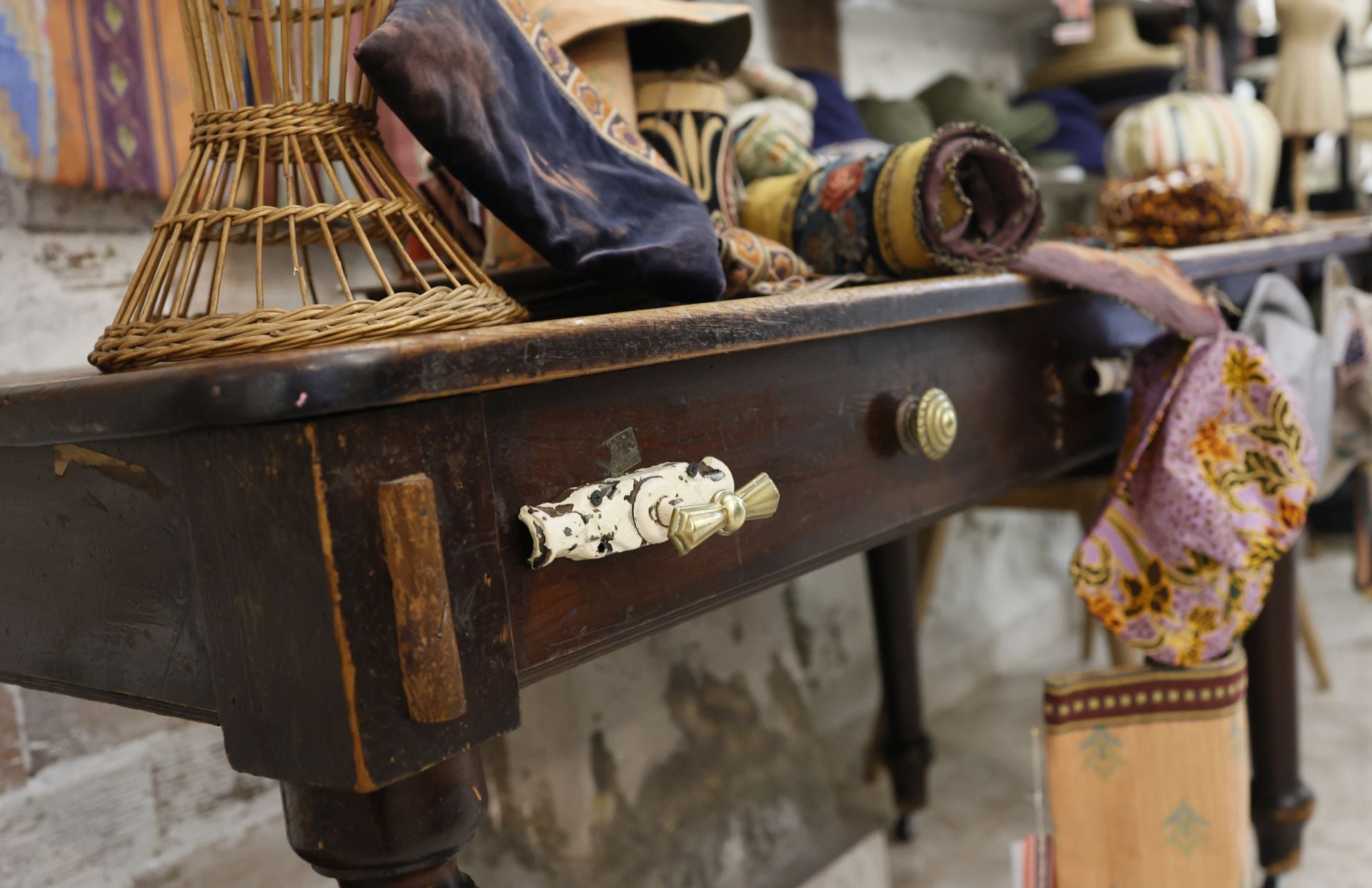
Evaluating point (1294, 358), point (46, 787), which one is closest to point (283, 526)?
point (46, 787)

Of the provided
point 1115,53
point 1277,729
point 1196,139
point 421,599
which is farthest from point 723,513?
point 1115,53

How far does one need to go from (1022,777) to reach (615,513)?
55.0 inches

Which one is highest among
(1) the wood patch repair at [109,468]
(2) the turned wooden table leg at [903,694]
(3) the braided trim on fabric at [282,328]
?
(3) the braided trim on fabric at [282,328]

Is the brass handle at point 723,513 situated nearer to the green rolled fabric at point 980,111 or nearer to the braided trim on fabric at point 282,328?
the braided trim on fabric at point 282,328

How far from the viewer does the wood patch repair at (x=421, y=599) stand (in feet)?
1.35

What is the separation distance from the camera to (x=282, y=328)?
474 millimetres

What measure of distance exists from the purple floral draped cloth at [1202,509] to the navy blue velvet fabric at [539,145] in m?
0.45

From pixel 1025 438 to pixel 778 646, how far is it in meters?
0.75

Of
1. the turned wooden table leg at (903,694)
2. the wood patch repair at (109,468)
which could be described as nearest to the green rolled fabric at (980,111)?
the turned wooden table leg at (903,694)

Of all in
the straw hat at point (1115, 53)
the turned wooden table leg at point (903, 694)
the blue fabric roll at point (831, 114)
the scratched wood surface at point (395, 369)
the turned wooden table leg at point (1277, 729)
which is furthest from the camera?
the straw hat at point (1115, 53)

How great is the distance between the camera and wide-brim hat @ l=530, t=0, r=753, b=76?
2.44 ft

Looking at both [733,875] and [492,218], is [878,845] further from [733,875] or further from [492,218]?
[492,218]

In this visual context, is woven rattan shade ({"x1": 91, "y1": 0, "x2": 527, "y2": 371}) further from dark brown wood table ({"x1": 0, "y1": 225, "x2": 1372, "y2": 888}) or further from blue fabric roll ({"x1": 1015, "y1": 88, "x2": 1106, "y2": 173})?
blue fabric roll ({"x1": 1015, "y1": 88, "x2": 1106, "y2": 173})

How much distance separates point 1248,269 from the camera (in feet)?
3.82
